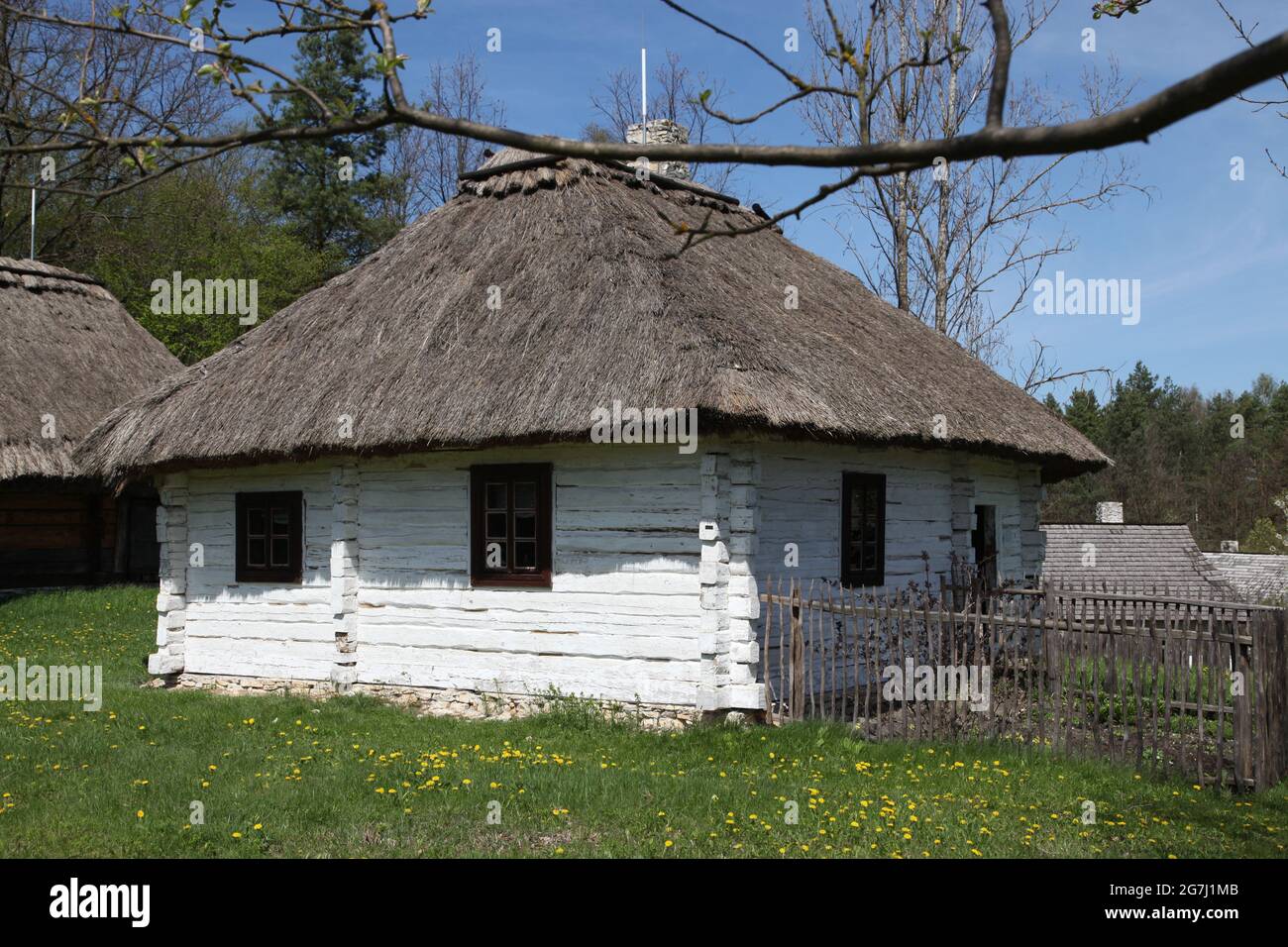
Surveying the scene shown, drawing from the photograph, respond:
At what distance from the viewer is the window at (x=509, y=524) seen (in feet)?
33.7

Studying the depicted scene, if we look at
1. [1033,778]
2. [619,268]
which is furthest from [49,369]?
[1033,778]

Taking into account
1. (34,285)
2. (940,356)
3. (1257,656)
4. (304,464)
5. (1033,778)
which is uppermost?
(34,285)

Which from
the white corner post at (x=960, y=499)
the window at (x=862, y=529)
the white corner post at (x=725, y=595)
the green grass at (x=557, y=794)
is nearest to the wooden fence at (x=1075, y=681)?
the white corner post at (x=725, y=595)

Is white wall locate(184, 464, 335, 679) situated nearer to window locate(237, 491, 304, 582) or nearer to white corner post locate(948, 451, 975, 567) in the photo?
window locate(237, 491, 304, 582)

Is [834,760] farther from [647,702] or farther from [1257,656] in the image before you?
[1257,656]

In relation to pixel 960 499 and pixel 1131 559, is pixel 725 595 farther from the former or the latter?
pixel 1131 559

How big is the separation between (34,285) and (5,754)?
1528cm

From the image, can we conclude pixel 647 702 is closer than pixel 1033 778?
No

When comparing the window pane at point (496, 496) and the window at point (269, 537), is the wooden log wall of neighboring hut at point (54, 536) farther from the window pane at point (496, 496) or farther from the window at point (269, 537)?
the window pane at point (496, 496)

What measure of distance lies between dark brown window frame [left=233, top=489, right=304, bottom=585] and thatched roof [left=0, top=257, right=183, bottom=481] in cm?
529

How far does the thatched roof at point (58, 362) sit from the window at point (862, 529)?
11087mm

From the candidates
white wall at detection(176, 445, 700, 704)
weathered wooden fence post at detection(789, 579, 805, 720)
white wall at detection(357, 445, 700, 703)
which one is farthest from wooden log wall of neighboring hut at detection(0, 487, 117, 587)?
weathered wooden fence post at detection(789, 579, 805, 720)

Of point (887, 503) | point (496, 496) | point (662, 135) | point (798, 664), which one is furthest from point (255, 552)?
point (662, 135)
